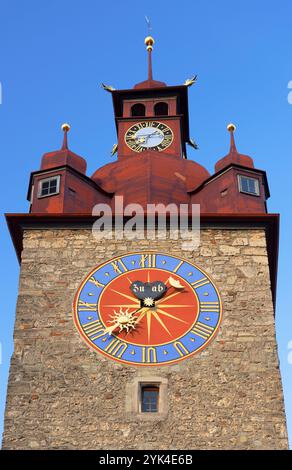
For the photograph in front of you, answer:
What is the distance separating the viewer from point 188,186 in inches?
819

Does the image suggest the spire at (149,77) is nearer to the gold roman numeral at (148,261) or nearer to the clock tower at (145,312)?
the clock tower at (145,312)

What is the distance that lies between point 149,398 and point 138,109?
8922mm

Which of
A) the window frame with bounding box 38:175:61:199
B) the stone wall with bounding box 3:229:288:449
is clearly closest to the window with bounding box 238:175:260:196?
the stone wall with bounding box 3:229:288:449

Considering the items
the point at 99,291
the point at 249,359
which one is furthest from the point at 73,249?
the point at 249,359

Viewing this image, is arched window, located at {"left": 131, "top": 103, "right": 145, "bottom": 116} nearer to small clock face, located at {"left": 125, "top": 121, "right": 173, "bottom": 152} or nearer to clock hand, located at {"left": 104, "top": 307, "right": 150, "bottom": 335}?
small clock face, located at {"left": 125, "top": 121, "right": 173, "bottom": 152}

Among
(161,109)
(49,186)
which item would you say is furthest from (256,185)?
(161,109)

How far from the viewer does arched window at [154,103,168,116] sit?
23625mm

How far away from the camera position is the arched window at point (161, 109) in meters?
23.6

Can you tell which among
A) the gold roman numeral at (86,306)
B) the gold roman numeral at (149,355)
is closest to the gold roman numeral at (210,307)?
the gold roman numeral at (149,355)

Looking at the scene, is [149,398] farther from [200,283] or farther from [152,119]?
[152,119]

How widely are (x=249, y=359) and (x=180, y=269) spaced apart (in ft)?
7.15

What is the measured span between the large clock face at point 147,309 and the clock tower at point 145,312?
0.02m

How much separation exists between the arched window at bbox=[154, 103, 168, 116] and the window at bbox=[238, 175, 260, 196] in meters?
4.01

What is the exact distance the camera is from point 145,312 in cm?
1748
